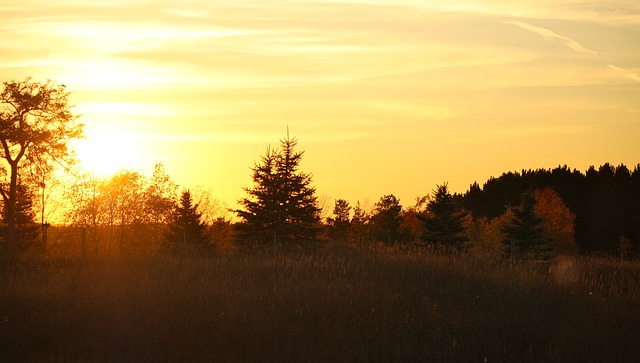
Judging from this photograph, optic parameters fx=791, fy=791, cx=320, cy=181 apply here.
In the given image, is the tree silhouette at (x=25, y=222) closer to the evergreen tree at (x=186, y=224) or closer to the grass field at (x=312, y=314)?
the evergreen tree at (x=186, y=224)

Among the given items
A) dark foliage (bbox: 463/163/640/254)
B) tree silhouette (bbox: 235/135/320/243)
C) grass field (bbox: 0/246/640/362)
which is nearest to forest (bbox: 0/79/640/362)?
grass field (bbox: 0/246/640/362)

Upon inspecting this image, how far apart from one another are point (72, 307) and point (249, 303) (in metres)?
4.00

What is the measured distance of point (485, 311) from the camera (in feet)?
61.2

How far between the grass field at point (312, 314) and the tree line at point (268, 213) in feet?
19.0

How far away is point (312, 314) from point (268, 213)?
43.0m

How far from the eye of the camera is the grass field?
15758 mm

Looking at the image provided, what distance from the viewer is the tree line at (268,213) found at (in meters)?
43.1

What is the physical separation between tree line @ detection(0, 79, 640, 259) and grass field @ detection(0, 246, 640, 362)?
5.78 m

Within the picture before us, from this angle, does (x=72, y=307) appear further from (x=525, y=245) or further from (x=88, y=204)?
(x=88, y=204)

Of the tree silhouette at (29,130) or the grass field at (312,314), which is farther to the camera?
the tree silhouette at (29,130)

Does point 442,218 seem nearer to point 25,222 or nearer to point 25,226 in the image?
point 25,222

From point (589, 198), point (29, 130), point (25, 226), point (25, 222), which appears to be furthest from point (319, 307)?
point (589, 198)

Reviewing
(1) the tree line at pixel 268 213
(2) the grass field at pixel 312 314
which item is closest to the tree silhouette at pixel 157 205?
(1) the tree line at pixel 268 213

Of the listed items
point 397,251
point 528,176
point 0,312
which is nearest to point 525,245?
point 397,251
